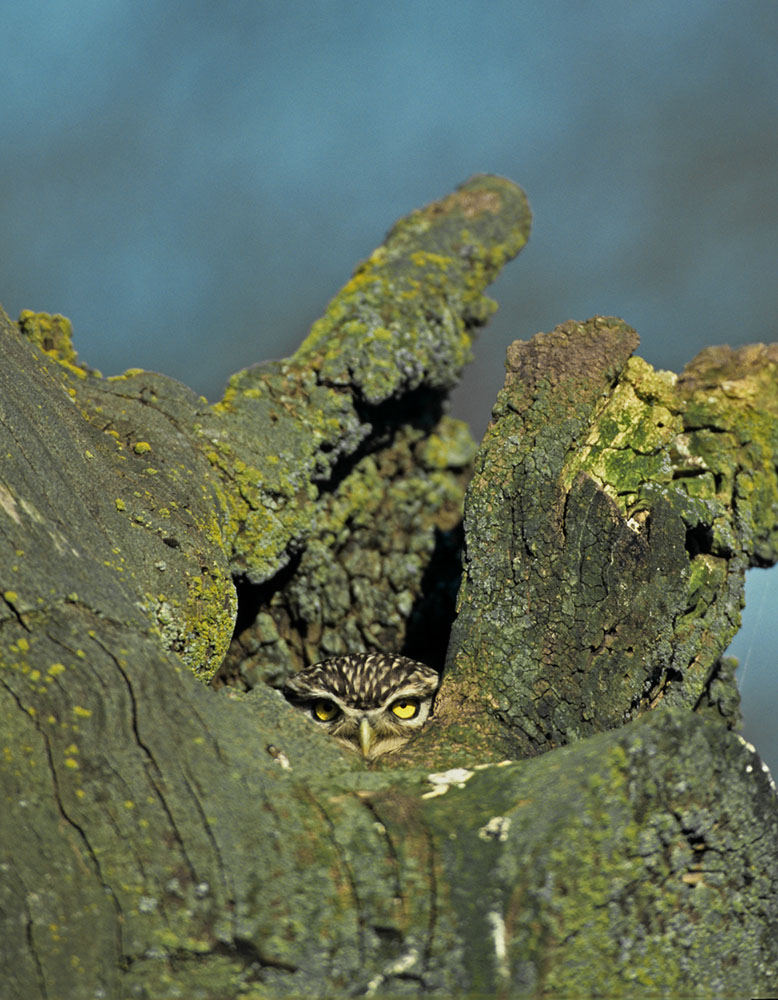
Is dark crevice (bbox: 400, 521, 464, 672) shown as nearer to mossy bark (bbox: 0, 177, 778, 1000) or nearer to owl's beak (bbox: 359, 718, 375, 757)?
mossy bark (bbox: 0, 177, 778, 1000)

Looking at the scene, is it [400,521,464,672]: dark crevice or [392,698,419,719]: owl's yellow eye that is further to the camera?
[400,521,464,672]: dark crevice

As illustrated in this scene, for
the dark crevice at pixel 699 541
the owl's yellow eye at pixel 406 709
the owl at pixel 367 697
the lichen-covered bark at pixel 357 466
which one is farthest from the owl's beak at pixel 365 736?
the dark crevice at pixel 699 541

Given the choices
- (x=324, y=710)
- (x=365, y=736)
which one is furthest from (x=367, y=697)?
(x=324, y=710)

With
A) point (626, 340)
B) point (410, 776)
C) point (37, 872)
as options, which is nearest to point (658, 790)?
point (410, 776)

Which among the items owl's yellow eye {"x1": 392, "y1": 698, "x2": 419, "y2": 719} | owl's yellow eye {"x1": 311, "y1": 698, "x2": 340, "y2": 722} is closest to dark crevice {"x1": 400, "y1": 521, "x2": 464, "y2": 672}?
owl's yellow eye {"x1": 392, "y1": 698, "x2": 419, "y2": 719}

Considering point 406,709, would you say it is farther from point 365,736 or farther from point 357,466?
point 357,466

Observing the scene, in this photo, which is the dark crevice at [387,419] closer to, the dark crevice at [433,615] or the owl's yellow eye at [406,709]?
the dark crevice at [433,615]

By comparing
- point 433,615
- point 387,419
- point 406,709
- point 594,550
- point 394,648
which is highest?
point 387,419

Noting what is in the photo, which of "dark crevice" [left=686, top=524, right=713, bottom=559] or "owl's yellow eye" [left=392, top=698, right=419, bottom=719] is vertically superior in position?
"dark crevice" [left=686, top=524, right=713, bottom=559]

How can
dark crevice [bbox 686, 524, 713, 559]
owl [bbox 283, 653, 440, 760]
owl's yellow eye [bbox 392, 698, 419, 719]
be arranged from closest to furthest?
1. dark crevice [bbox 686, 524, 713, 559]
2. owl [bbox 283, 653, 440, 760]
3. owl's yellow eye [bbox 392, 698, 419, 719]
